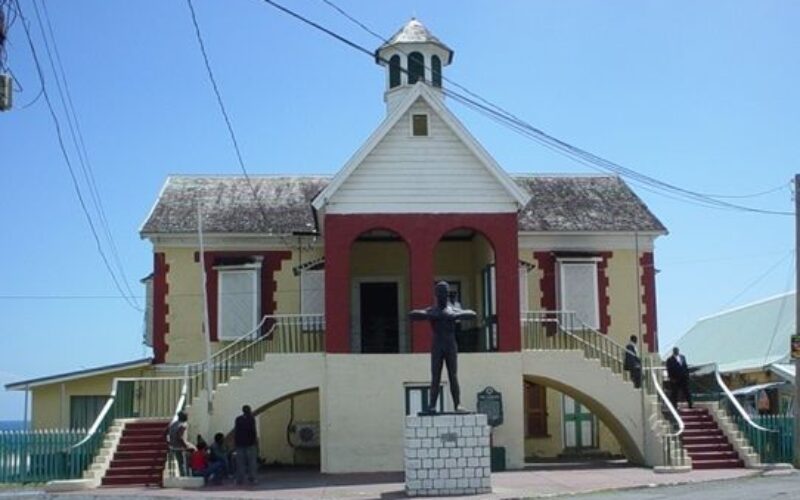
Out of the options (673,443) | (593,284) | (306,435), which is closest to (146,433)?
(306,435)

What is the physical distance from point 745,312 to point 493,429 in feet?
72.6

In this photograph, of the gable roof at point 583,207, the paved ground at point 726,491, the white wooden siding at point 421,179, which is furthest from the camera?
the gable roof at point 583,207

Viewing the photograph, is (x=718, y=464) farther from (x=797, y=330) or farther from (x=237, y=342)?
(x=237, y=342)

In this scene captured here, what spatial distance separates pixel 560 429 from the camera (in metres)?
33.0

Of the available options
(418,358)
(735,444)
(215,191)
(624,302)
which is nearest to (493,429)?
(418,358)

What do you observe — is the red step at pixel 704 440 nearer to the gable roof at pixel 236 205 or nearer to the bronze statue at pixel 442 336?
the bronze statue at pixel 442 336

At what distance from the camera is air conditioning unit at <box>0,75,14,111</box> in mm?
15070

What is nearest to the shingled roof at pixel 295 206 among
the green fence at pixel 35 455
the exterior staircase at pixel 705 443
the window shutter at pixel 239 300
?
the window shutter at pixel 239 300

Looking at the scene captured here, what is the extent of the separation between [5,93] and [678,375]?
1813 cm

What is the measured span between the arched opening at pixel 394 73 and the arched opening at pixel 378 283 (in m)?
4.43

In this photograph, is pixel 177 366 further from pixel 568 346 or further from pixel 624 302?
pixel 624 302

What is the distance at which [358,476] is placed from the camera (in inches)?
1022

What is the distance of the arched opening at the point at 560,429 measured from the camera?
32.6 m

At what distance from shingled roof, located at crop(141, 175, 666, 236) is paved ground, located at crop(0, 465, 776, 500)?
8485 millimetres
